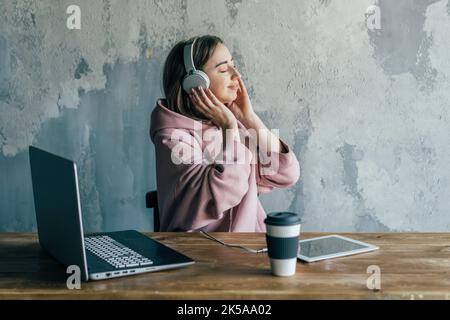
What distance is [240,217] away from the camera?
2.20 meters

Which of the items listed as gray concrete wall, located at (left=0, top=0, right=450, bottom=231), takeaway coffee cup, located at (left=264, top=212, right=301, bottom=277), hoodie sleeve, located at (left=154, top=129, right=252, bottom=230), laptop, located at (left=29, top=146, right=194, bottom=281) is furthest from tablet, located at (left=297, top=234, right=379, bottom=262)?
gray concrete wall, located at (left=0, top=0, right=450, bottom=231)

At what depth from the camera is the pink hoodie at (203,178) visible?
204 centimetres

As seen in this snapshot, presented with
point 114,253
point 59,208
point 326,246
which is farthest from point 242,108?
point 59,208

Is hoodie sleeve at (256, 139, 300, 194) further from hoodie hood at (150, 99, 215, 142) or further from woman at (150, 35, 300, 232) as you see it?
hoodie hood at (150, 99, 215, 142)

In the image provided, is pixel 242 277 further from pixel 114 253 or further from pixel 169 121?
pixel 169 121

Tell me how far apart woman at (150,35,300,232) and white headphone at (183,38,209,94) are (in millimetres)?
25

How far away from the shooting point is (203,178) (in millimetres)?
2045

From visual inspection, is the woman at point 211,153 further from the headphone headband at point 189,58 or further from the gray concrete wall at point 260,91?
the gray concrete wall at point 260,91

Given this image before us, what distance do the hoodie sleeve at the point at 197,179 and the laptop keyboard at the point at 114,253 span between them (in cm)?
46

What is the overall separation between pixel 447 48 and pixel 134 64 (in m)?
1.58

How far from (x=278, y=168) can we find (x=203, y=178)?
399 mm

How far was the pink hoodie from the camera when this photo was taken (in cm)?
204
